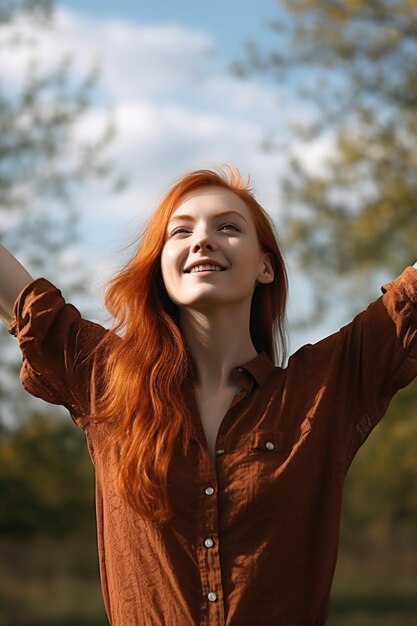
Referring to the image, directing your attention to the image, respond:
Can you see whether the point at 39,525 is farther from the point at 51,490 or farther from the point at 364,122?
the point at 364,122

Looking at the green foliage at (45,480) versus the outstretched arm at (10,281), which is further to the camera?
the green foliage at (45,480)

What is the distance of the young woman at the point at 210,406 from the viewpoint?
6.50 feet

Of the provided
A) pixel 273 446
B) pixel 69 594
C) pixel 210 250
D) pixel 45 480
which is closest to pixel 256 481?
pixel 273 446

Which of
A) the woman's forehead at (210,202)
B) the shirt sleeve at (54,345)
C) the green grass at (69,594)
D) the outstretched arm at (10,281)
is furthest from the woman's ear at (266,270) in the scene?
the green grass at (69,594)

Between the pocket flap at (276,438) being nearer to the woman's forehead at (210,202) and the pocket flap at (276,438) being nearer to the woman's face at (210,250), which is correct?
the woman's face at (210,250)

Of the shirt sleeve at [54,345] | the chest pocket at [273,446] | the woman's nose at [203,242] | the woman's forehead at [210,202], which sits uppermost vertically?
the woman's forehead at [210,202]

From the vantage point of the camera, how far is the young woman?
198cm

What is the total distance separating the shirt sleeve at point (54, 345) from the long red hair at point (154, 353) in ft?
0.13

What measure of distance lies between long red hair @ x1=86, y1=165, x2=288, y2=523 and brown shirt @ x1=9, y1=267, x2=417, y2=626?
0.13 feet

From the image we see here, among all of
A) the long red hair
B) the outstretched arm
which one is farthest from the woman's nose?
the outstretched arm

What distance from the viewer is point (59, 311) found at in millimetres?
2197

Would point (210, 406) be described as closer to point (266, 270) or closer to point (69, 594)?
point (266, 270)

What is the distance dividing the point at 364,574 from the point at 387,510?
1.85 metres

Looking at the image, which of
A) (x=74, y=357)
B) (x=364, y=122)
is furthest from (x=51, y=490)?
(x=74, y=357)
